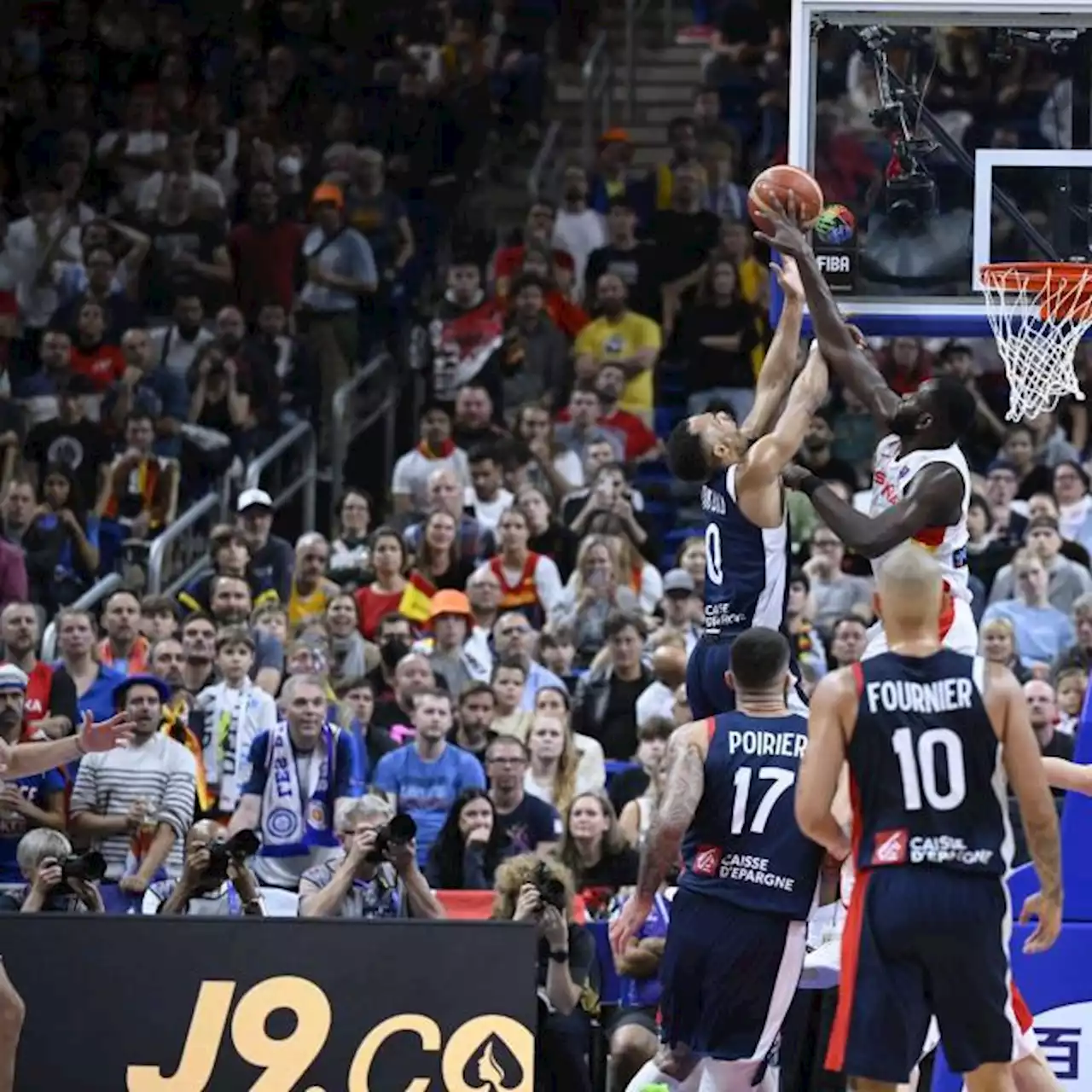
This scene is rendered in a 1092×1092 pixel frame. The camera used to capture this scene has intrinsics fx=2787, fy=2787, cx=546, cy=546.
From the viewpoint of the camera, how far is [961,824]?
8.87 m

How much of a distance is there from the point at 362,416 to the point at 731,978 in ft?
36.6

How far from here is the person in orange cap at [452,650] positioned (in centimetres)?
1662

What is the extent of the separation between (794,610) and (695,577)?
777 millimetres

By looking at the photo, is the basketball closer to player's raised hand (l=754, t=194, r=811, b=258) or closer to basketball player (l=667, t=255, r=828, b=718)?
player's raised hand (l=754, t=194, r=811, b=258)

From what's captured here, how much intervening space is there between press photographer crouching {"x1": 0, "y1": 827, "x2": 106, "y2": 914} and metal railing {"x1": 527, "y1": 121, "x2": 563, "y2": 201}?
10956mm

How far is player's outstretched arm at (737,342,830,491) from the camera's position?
35.1 ft

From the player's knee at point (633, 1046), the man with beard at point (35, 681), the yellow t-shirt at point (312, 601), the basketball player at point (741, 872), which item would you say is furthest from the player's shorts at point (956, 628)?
the yellow t-shirt at point (312, 601)

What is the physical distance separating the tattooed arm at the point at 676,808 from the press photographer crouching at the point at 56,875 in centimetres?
291

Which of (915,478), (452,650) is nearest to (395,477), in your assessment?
(452,650)

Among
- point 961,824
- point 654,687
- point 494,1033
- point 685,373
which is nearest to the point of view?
point 961,824

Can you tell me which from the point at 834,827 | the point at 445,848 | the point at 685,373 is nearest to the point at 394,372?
the point at 685,373

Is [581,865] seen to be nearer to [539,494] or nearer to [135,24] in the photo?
[539,494]

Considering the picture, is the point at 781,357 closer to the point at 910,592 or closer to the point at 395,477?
the point at 910,592

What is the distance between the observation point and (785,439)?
10.7 meters
